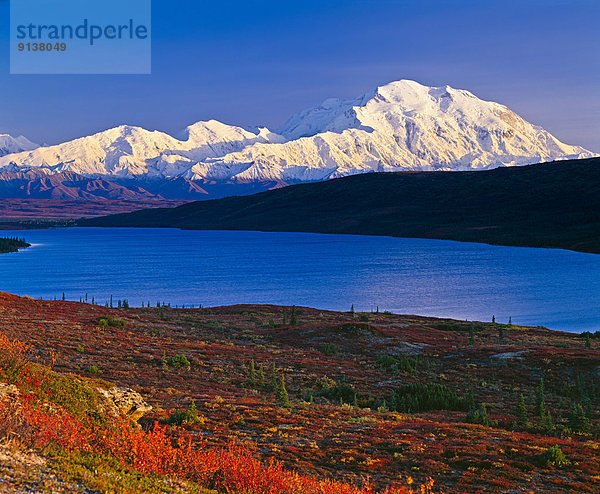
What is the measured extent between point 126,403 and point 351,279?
10048 centimetres

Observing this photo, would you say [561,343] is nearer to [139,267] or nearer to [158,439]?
[158,439]

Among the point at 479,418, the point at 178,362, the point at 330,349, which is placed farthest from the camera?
the point at 330,349

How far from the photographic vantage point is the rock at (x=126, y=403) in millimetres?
18109

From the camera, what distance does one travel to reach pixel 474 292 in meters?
99.4

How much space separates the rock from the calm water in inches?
2452

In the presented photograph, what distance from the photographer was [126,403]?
61.2ft

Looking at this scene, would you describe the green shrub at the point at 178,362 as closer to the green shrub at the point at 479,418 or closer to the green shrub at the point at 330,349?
the green shrub at the point at 330,349

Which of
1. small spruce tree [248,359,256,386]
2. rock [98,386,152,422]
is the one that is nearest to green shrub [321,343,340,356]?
small spruce tree [248,359,256,386]

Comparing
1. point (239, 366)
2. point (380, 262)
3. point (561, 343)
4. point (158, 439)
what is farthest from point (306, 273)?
point (158, 439)

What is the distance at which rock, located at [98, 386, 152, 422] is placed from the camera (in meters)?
18.1

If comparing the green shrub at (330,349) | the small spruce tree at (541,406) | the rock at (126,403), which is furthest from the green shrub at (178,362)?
the small spruce tree at (541,406)

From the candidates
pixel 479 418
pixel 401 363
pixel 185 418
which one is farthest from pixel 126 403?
pixel 401 363

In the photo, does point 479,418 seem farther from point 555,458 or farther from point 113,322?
point 113,322

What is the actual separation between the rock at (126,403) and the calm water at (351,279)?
6229 cm
